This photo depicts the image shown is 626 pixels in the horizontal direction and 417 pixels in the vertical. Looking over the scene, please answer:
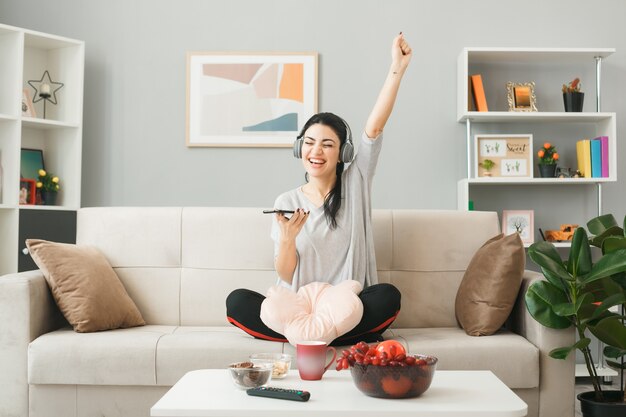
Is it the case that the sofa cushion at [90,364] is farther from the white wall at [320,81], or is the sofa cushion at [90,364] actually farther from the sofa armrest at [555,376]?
the white wall at [320,81]

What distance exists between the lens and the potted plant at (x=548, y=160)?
13.2ft

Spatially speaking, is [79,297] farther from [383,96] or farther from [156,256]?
[383,96]

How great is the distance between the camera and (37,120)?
389 cm

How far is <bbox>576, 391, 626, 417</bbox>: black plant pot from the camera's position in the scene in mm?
2512

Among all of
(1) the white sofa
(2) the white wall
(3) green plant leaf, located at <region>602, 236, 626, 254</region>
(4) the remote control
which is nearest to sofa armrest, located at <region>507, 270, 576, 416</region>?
(1) the white sofa

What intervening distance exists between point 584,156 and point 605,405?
183cm

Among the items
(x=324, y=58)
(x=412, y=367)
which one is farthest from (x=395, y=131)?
(x=412, y=367)

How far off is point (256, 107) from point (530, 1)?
168 cm

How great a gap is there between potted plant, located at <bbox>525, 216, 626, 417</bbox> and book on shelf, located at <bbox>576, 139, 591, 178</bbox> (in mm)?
1594

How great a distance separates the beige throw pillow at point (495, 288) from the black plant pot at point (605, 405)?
1.31ft

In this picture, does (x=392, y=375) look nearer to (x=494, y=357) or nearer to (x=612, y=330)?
(x=494, y=357)

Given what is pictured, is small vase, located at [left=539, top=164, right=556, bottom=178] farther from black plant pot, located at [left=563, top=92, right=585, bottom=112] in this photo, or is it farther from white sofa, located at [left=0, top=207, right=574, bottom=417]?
white sofa, located at [left=0, top=207, right=574, bottom=417]

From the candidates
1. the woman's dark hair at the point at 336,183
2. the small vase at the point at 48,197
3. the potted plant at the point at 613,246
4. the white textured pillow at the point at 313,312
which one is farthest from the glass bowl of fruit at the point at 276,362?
the small vase at the point at 48,197

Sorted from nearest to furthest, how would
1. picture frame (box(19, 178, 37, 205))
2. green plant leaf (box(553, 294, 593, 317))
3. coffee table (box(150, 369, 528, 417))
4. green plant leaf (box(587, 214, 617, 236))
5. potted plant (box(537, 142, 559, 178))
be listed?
coffee table (box(150, 369, 528, 417)) → green plant leaf (box(553, 294, 593, 317)) → green plant leaf (box(587, 214, 617, 236)) → picture frame (box(19, 178, 37, 205)) → potted plant (box(537, 142, 559, 178))
